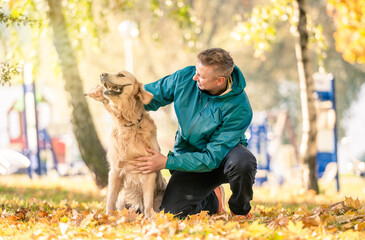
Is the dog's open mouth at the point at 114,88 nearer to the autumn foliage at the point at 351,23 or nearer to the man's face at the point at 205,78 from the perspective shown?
the man's face at the point at 205,78

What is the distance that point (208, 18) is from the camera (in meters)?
20.7

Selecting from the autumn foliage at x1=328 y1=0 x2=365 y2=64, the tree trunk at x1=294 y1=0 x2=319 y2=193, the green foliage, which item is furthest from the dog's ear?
the autumn foliage at x1=328 y1=0 x2=365 y2=64

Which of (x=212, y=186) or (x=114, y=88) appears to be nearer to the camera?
(x=114, y=88)

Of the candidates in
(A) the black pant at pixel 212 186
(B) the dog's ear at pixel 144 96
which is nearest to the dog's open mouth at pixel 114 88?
(B) the dog's ear at pixel 144 96

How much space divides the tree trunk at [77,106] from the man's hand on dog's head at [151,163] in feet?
11.7

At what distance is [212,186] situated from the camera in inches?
162

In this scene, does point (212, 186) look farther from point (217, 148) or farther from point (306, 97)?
point (306, 97)

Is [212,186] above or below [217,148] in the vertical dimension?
below

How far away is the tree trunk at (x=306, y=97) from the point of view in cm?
734

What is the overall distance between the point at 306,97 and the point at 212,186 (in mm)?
3834

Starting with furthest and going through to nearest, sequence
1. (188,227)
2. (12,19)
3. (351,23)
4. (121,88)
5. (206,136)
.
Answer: (351,23) → (12,19) → (206,136) → (121,88) → (188,227)

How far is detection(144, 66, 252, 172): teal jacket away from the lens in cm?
377

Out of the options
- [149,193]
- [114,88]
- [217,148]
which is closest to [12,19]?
[114,88]

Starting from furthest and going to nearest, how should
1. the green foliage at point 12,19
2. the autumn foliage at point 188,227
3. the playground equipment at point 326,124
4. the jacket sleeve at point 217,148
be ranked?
the playground equipment at point 326,124 → the green foliage at point 12,19 → the jacket sleeve at point 217,148 → the autumn foliage at point 188,227
